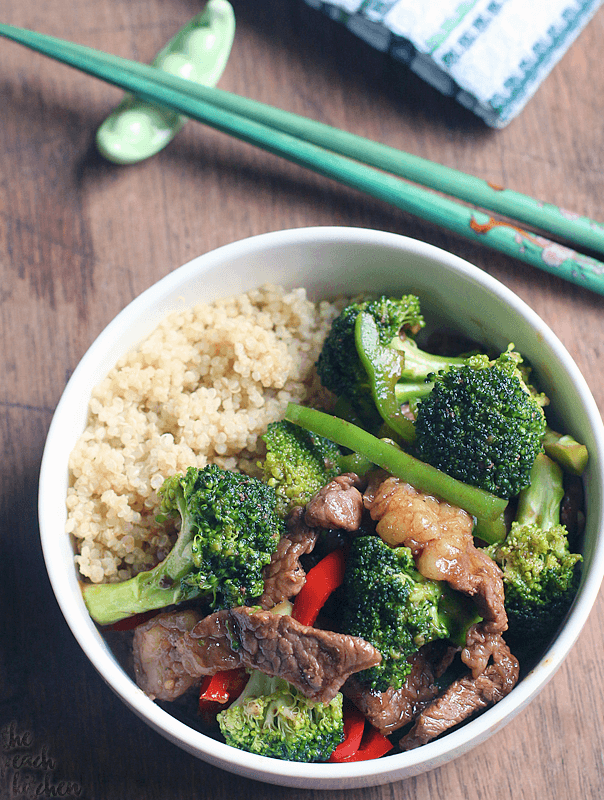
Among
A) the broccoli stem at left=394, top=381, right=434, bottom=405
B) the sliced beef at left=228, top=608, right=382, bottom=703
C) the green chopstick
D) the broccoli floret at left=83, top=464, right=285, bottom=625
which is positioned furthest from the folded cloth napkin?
the sliced beef at left=228, top=608, right=382, bottom=703

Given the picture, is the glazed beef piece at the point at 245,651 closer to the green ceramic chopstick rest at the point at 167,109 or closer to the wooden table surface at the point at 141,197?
the wooden table surface at the point at 141,197

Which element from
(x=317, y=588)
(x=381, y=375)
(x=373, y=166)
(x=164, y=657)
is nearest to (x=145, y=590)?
(x=164, y=657)

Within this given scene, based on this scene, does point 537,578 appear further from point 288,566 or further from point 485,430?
point 288,566

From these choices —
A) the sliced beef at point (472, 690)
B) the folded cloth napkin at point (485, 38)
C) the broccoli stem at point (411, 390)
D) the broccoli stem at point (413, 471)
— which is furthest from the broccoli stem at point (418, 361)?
the folded cloth napkin at point (485, 38)

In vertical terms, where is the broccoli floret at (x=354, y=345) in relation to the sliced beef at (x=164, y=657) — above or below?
above

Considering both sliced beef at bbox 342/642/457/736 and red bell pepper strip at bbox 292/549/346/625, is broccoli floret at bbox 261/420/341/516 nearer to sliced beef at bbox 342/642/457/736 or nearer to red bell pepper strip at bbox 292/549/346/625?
red bell pepper strip at bbox 292/549/346/625

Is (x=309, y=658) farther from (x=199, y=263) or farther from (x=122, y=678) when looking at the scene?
(x=199, y=263)
